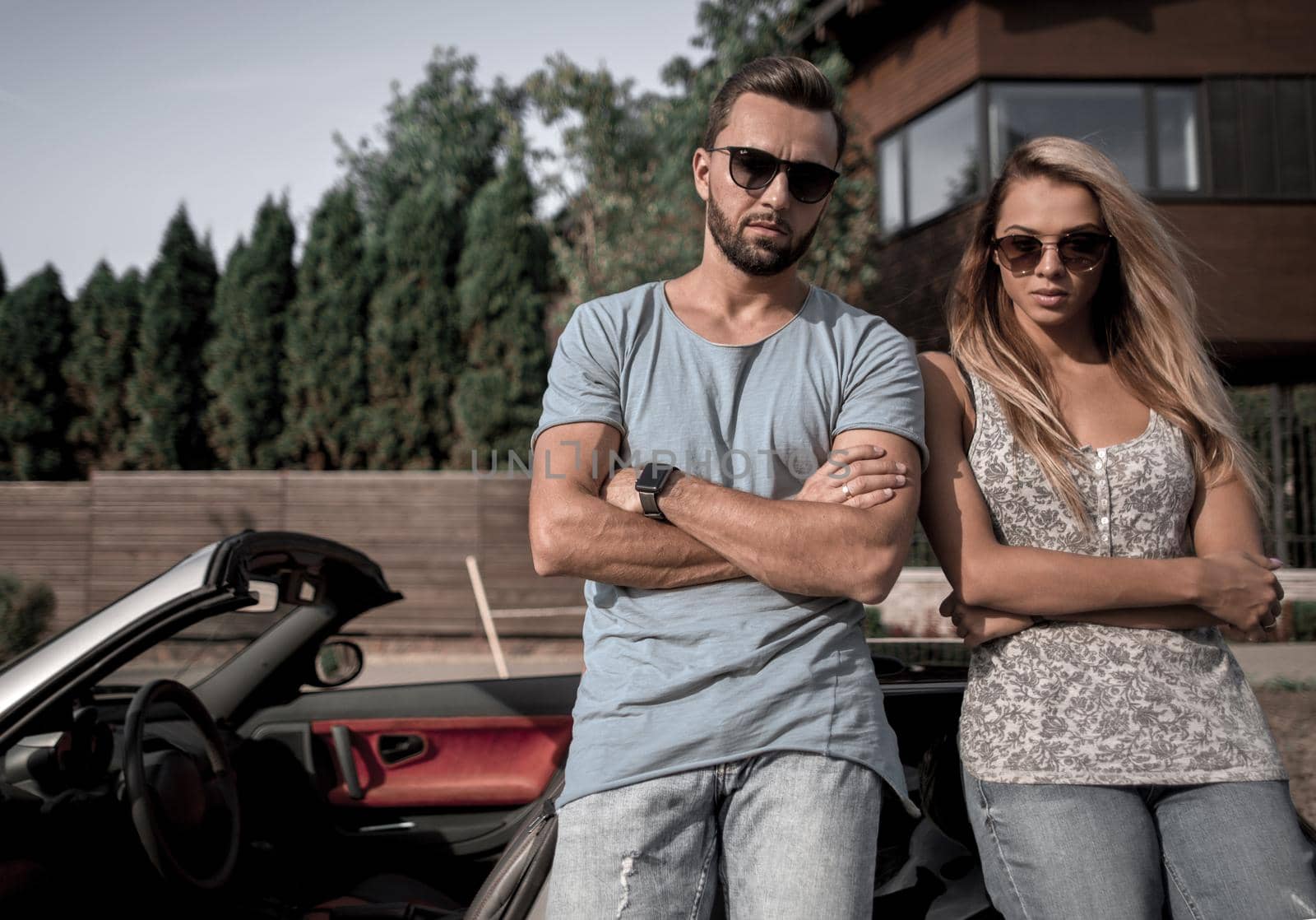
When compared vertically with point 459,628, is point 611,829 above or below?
above

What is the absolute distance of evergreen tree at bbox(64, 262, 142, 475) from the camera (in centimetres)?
1321

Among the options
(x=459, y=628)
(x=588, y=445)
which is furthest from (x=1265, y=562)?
(x=459, y=628)

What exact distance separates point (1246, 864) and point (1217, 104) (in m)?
13.0

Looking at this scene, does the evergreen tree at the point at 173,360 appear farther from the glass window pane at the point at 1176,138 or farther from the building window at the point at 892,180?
the glass window pane at the point at 1176,138

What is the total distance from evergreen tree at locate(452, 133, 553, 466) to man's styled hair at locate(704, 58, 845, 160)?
33.7ft

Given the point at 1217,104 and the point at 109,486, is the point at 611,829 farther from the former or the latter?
the point at 1217,104

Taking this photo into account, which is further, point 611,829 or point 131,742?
point 131,742

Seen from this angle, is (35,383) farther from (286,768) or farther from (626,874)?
(626,874)

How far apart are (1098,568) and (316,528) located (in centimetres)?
1069

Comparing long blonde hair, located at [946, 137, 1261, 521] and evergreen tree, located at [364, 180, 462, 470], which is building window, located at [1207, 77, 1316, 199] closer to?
evergreen tree, located at [364, 180, 462, 470]

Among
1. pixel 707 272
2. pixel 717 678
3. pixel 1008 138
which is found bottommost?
pixel 717 678

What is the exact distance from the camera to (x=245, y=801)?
308cm

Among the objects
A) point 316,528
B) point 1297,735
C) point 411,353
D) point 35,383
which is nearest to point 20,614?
point 316,528

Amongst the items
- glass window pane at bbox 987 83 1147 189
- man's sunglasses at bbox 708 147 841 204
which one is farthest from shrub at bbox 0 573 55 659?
glass window pane at bbox 987 83 1147 189
